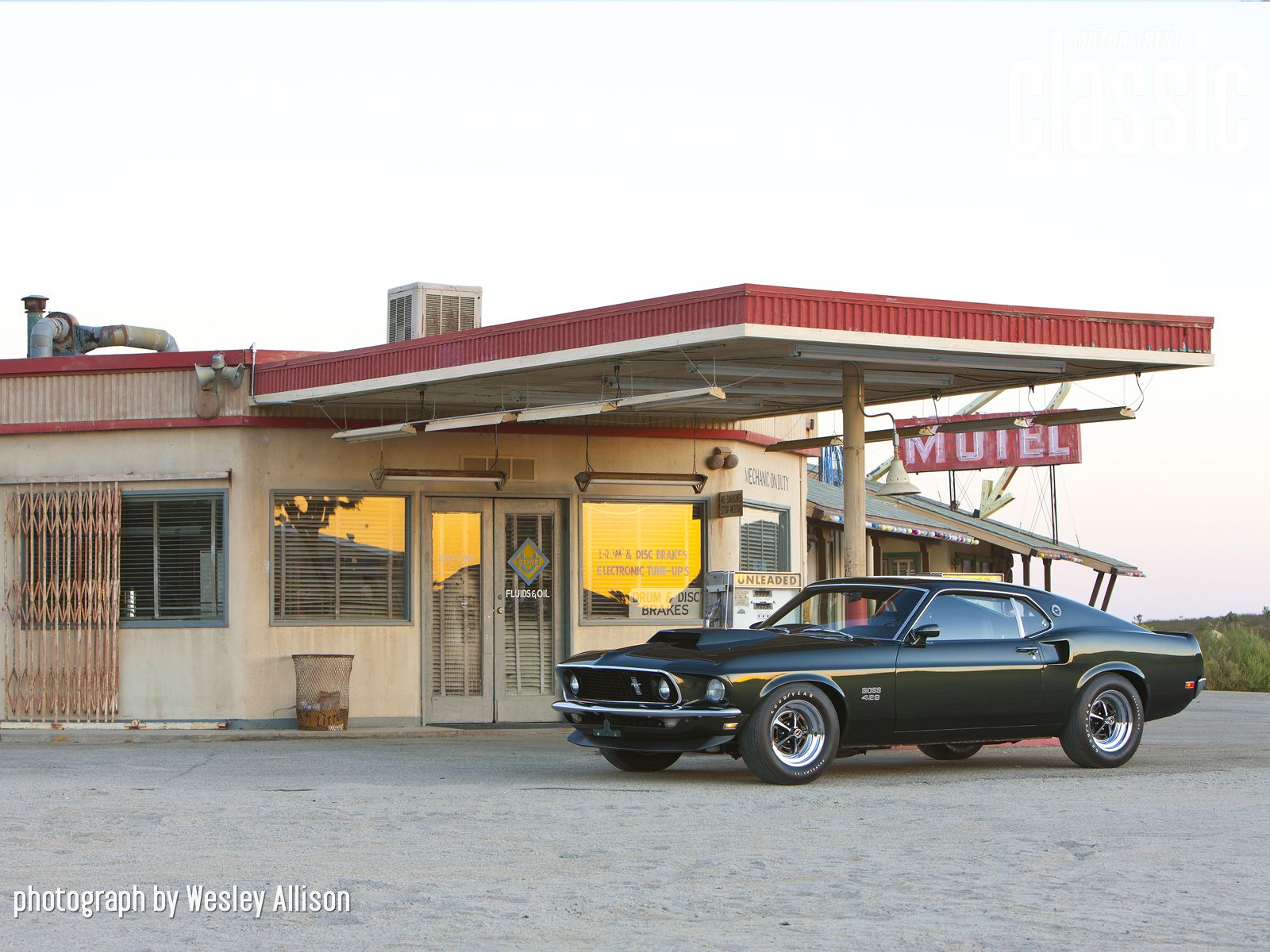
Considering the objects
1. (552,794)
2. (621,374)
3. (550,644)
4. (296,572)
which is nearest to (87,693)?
(296,572)

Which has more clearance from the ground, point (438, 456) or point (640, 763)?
point (438, 456)

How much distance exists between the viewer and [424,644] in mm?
17125

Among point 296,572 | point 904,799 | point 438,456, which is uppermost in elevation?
point 438,456

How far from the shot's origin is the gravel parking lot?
6266 mm

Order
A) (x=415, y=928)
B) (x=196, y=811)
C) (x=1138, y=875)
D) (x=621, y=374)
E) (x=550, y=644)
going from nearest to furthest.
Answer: (x=415, y=928) → (x=1138, y=875) → (x=196, y=811) → (x=621, y=374) → (x=550, y=644)

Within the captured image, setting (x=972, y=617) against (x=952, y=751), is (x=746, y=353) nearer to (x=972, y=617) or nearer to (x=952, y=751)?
(x=972, y=617)

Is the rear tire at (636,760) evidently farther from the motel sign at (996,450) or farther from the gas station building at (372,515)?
the motel sign at (996,450)

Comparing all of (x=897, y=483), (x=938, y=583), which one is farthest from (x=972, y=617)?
(x=897, y=483)

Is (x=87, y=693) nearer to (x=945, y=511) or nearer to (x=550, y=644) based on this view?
(x=550, y=644)

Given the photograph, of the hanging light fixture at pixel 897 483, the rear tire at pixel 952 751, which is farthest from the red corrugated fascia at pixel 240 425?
the rear tire at pixel 952 751

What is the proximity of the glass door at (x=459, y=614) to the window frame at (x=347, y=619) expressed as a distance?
7.5 inches

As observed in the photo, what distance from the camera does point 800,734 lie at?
35.4 feet

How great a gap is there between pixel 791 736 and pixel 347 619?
24.3ft

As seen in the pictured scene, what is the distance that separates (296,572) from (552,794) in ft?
24.0
